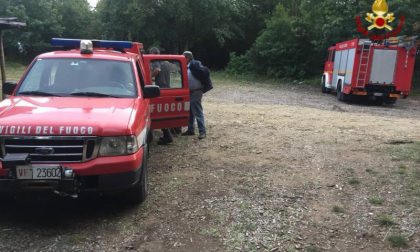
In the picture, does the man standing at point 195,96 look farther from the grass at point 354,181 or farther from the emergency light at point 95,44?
the grass at point 354,181

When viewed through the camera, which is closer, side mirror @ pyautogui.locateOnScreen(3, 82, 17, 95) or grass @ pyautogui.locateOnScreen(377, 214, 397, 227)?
grass @ pyautogui.locateOnScreen(377, 214, 397, 227)

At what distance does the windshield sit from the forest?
2324 centimetres

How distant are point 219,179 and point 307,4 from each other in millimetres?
28207

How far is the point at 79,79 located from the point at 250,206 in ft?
8.43

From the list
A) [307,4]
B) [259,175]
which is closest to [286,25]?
[307,4]

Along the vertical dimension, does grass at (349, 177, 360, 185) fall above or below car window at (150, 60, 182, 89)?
below

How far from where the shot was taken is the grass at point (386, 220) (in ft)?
16.3

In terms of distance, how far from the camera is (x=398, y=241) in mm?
4539

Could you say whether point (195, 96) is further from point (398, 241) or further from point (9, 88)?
point (398, 241)

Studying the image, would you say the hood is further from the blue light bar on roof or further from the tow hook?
the blue light bar on roof

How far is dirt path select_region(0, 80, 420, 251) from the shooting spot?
4.53m

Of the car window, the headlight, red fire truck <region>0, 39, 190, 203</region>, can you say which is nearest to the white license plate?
red fire truck <region>0, 39, 190, 203</region>

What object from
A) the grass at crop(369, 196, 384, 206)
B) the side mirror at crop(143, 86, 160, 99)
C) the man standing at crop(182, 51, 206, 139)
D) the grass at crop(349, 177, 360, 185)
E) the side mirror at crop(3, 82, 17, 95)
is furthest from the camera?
the man standing at crop(182, 51, 206, 139)

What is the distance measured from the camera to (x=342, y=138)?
9711 mm
